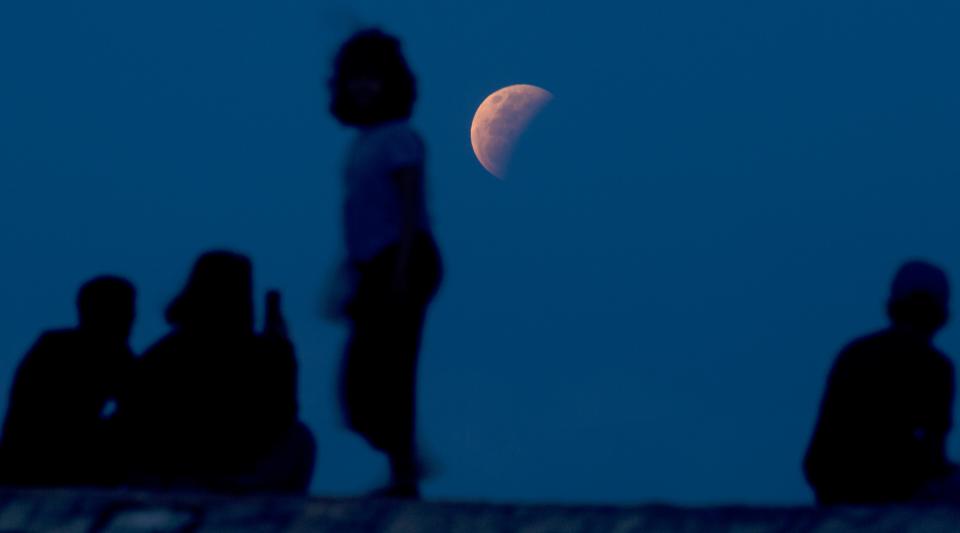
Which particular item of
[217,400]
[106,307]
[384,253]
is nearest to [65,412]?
[106,307]

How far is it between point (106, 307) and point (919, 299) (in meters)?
2.49

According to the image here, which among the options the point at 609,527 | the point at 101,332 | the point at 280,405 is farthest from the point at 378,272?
the point at 609,527

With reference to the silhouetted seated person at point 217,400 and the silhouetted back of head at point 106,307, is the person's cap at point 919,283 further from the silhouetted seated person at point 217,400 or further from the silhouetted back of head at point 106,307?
the silhouetted back of head at point 106,307

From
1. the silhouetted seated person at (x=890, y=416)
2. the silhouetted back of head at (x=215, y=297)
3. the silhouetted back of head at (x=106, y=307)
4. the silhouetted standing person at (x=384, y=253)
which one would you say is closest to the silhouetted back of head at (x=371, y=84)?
the silhouetted standing person at (x=384, y=253)

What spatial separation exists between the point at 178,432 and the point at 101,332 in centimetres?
63

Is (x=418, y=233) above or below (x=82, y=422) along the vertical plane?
above

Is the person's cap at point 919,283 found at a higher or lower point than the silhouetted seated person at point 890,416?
higher

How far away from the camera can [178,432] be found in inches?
173

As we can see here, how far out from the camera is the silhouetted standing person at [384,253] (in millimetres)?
4418

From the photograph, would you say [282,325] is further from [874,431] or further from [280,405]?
[874,431]

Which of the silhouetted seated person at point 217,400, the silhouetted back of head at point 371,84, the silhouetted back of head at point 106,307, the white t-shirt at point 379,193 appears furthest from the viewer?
the silhouetted back of head at point 106,307

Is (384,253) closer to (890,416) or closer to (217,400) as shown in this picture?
(217,400)

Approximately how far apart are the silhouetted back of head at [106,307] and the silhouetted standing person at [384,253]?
811 mm

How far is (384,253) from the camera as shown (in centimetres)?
448
